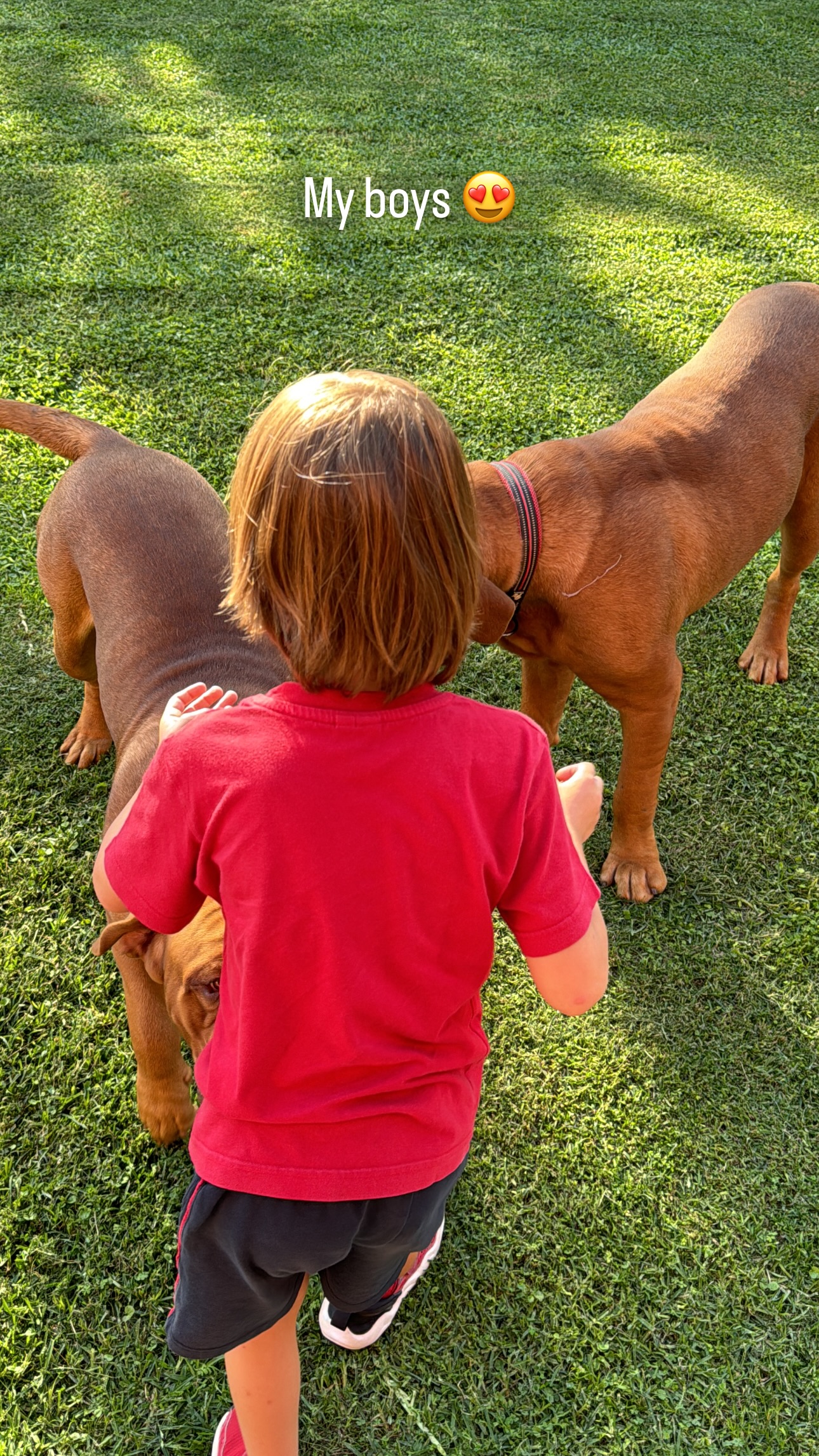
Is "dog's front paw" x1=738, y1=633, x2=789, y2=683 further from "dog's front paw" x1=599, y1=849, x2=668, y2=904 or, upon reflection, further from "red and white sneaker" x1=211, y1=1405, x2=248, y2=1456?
"red and white sneaker" x1=211, y1=1405, x2=248, y2=1456

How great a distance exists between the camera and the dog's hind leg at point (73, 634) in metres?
2.92

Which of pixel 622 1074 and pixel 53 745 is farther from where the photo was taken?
pixel 53 745

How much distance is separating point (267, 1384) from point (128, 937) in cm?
77

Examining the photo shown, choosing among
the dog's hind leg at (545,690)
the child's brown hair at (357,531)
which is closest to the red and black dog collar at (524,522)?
the dog's hind leg at (545,690)

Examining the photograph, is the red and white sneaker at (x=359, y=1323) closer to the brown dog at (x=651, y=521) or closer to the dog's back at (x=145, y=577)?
the dog's back at (x=145, y=577)

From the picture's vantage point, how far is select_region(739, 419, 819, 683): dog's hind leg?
335 centimetres

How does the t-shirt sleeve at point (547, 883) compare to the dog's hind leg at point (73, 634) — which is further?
the dog's hind leg at point (73, 634)

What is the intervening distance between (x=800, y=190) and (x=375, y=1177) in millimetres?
6599

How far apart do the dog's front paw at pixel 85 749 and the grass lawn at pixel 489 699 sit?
7 cm

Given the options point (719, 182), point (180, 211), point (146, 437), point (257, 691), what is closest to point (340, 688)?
point (257, 691)

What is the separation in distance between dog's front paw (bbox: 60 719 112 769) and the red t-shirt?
195cm

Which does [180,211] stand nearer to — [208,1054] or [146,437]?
[146,437]

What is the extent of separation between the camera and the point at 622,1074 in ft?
8.85

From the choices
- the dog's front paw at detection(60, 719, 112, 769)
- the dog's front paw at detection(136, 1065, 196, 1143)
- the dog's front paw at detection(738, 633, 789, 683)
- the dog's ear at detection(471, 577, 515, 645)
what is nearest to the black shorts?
the dog's front paw at detection(136, 1065, 196, 1143)
